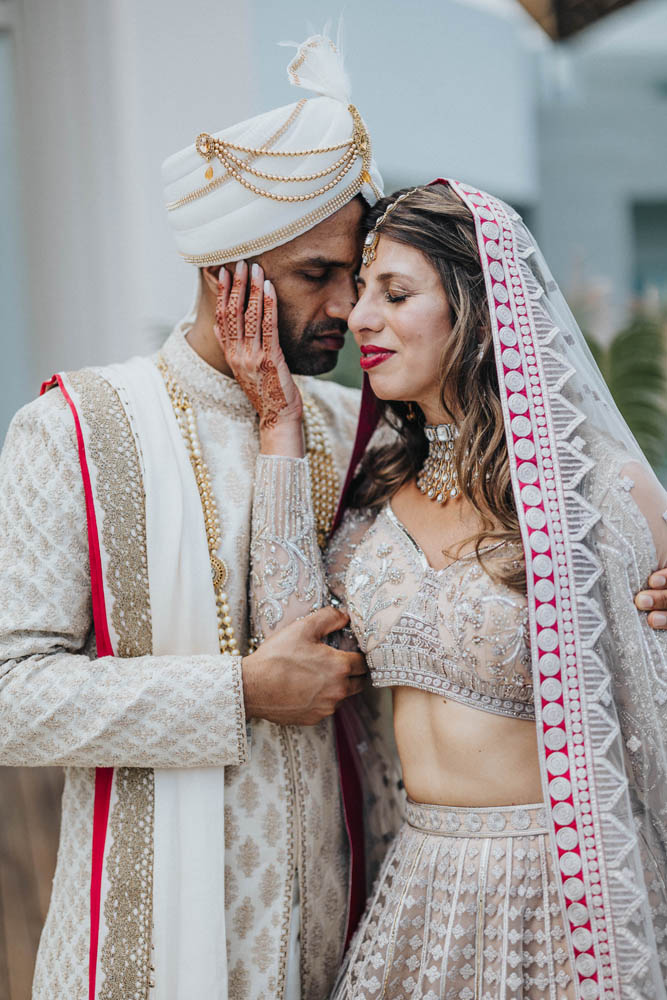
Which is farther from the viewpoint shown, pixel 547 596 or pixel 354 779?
pixel 354 779

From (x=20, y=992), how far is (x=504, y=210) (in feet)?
8.92

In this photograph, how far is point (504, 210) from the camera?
1.64 m

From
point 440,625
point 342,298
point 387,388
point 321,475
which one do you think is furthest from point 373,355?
point 440,625

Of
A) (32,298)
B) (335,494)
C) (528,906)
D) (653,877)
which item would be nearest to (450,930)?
(528,906)

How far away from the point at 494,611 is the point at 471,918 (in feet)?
1.52

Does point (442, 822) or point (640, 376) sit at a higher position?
point (640, 376)

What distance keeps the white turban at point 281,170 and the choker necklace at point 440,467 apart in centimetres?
43

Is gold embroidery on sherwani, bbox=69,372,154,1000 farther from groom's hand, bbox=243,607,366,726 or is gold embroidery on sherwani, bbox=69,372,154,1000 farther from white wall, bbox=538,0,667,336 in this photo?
white wall, bbox=538,0,667,336

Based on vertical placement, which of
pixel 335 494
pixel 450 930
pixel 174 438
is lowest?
pixel 450 930

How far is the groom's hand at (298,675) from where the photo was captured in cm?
162

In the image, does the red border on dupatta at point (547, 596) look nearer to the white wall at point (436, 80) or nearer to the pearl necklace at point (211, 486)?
the pearl necklace at point (211, 486)

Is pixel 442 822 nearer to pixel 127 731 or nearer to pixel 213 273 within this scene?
pixel 127 731

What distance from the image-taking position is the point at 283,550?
1722 millimetres

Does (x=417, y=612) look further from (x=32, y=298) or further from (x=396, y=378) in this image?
(x=32, y=298)
